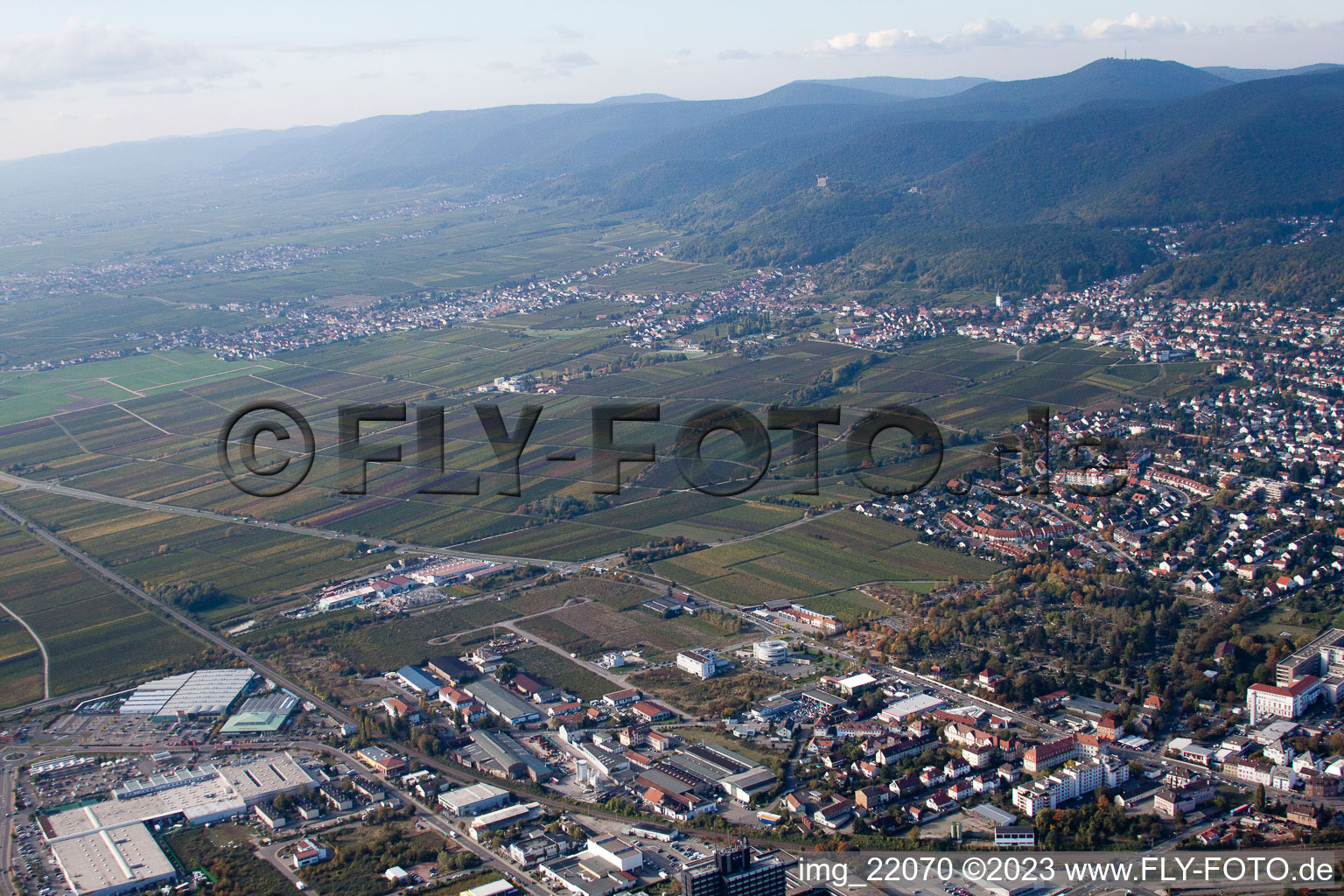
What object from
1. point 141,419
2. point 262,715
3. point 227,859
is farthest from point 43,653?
point 141,419

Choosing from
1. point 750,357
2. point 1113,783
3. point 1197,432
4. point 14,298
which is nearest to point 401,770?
point 1113,783

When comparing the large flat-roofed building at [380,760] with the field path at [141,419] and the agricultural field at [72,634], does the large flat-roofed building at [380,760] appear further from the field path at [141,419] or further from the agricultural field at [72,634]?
the field path at [141,419]

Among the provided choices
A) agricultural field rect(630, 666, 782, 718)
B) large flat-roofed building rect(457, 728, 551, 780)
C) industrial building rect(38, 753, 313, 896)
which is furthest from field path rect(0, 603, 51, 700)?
agricultural field rect(630, 666, 782, 718)

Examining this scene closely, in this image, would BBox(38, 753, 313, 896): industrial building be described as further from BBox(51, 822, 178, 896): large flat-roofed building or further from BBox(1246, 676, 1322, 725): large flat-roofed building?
BBox(1246, 676, 1322, 725): large flat-roofed building

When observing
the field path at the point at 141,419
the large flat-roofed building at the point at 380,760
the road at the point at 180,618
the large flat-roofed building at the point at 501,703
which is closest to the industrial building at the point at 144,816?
the large flat-roofed building at the point at 380,760

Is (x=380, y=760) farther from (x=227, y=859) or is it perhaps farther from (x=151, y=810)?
(x=151, y=810)

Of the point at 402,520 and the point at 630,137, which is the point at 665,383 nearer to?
the point at 402,520
